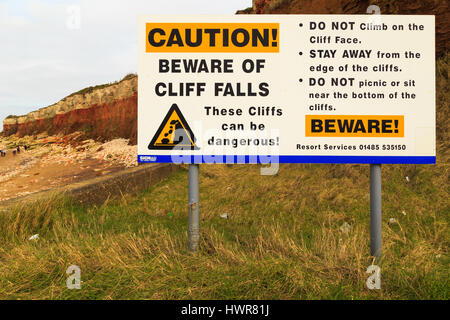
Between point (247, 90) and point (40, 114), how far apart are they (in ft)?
111

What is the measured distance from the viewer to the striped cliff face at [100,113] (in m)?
19.4

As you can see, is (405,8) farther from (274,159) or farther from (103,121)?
(103,121)

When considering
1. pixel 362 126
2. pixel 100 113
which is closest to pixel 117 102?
pixel 100 113

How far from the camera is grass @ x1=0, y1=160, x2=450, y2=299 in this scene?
192 cm

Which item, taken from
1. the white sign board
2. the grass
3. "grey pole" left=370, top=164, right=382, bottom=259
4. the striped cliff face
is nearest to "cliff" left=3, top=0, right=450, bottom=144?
the striped cliff face

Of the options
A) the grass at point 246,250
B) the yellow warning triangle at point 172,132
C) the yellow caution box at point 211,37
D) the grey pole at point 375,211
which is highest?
the yellow caution box at point 211,37

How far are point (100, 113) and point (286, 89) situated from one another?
2126 cm

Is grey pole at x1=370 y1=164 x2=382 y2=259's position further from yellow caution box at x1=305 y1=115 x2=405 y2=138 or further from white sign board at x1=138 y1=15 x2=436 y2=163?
yellow caution box at x1=305 y1=115 x2=405 y2=138

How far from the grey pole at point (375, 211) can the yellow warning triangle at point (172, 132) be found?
1.56 metres

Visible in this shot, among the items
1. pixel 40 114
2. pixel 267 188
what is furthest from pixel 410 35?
pixel 40 114

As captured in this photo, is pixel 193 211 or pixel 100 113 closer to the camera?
pixel 193 211

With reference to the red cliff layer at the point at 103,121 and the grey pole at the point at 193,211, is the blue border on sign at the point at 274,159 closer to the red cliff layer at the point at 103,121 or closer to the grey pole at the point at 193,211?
the grey pole at the point at 193,211

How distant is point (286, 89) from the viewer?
2535 mm

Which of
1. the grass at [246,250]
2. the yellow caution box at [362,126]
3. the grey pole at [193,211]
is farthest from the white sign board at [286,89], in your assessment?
the grass at [246,250]
